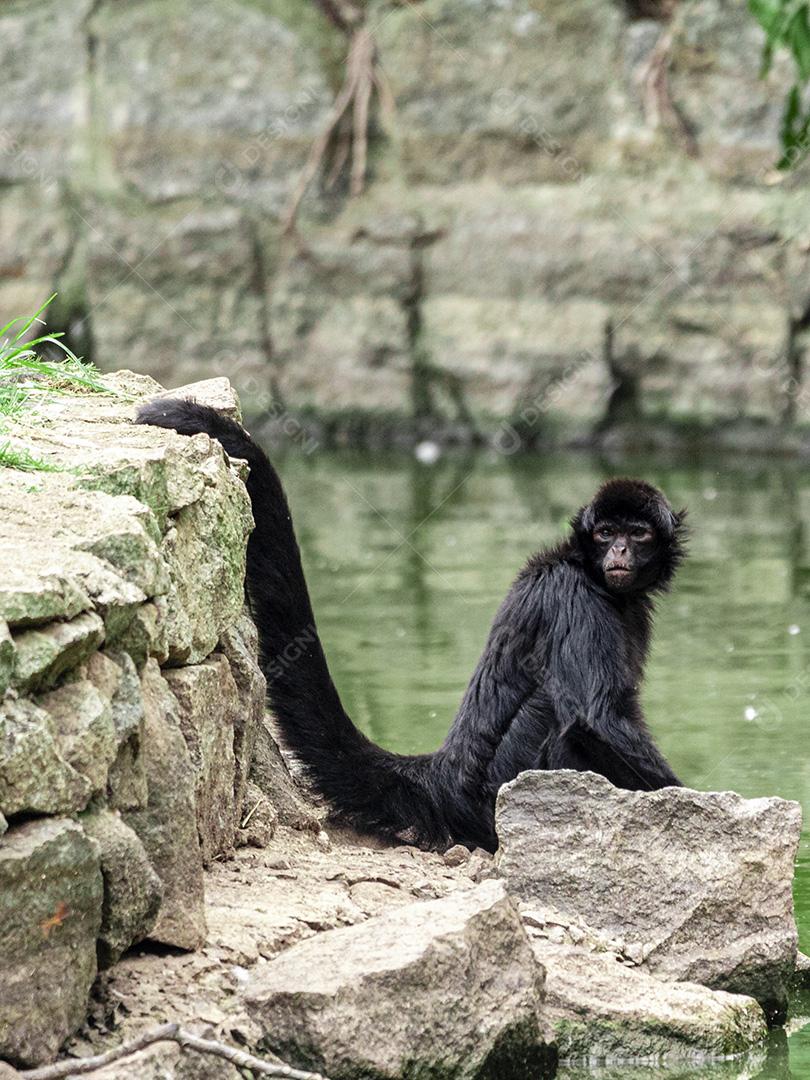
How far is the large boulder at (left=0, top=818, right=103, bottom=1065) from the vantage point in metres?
3.80

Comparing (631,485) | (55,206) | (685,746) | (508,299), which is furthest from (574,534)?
(55,206)

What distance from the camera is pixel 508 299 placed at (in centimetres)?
1948

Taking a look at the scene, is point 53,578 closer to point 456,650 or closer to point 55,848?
point 55,848

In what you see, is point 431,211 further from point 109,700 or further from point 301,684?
point 109,700

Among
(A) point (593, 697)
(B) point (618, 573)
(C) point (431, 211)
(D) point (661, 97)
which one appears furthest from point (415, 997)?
(D) point (661, 97)

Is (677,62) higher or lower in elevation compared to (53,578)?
higher

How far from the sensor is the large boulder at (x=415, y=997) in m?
4.41

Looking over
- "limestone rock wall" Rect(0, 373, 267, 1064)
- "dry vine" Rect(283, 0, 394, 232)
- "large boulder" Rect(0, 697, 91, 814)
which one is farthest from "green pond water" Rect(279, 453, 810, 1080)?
"dry vine" Rect(283, 0, 394, 232)

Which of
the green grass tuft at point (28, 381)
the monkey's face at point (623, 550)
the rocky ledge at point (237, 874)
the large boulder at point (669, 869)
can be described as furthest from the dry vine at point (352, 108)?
the large boulder at point (669, 869)

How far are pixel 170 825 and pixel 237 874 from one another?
0.97m

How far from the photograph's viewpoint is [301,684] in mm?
6547

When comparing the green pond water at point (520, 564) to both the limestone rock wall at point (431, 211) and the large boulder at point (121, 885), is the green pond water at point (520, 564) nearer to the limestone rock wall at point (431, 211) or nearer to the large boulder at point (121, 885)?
the limestone rock wall at point (431, 211)

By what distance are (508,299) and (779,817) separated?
14259mm

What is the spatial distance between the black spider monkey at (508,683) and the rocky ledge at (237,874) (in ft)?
0.68
